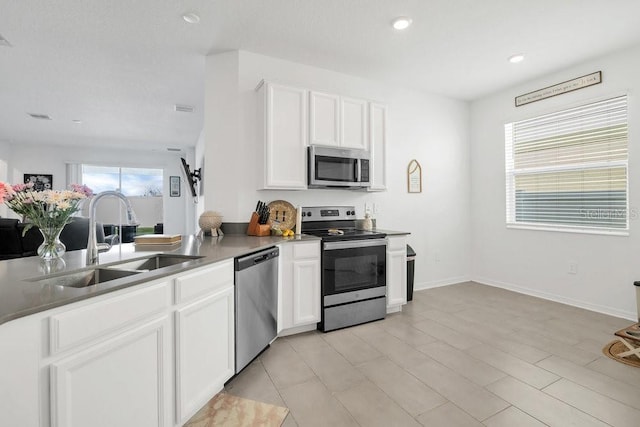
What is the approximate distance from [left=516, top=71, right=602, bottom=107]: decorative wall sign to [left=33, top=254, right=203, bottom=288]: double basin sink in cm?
431

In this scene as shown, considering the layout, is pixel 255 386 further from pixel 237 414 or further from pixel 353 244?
pixel 353 244

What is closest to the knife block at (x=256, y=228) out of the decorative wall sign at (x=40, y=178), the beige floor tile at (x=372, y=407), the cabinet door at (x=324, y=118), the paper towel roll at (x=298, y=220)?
the paper towel roll at (x=298, y=220)

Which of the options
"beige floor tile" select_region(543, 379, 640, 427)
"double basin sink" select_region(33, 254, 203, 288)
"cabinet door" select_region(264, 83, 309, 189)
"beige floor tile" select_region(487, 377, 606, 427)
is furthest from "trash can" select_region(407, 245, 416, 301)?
"double basin sink" select_region(33, 254, 203, 288)

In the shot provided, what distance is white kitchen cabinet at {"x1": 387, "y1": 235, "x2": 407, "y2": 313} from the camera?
328cm

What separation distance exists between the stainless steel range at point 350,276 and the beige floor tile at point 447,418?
126cm

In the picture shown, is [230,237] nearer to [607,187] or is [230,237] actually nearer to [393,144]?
[393,144]

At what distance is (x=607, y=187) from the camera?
3346mm

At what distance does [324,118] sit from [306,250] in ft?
4.49

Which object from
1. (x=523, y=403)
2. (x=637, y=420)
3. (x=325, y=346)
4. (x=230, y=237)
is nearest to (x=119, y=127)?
(x=230, y=237)

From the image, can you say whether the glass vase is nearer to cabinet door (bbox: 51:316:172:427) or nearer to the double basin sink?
the double basin sink

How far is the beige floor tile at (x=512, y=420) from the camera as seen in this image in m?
1.64

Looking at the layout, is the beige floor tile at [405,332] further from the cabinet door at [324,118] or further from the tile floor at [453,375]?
the cabinet door at [324,118]

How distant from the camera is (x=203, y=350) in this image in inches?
68.7

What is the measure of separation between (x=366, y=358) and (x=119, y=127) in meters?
6.04
